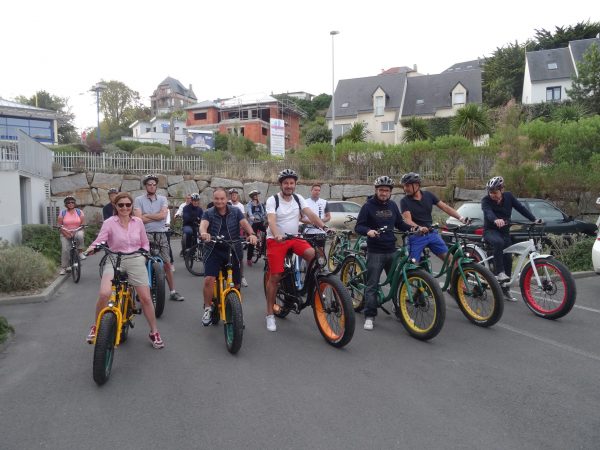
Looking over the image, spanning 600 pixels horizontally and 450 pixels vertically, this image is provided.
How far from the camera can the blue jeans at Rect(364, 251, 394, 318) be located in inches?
→ 259

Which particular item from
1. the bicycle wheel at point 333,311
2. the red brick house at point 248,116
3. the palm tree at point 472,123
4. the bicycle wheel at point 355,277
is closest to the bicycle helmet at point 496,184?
the bicycle wheel at point 355,277

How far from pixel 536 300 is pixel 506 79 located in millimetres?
56075

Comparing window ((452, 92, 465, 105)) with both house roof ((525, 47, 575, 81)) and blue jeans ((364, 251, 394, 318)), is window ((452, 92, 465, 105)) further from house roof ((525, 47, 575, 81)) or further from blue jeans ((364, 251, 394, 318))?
blue jeans ((364, 251, 394, 318))

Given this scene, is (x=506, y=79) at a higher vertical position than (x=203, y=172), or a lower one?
higher

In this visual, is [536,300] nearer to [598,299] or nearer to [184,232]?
[598,299]

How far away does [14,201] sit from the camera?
1297 cm

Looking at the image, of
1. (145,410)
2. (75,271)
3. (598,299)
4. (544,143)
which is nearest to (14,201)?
(75,271)

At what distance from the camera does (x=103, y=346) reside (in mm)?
4570

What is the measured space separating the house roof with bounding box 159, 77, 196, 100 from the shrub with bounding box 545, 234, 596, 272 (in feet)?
295

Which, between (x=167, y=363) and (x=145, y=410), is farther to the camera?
(x=167, y=363)

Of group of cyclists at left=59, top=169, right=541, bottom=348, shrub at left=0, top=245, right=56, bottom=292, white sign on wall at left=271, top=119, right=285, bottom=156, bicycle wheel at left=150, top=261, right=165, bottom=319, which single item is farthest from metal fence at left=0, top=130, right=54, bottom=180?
white sign on wall at left=271, top=119, right=285, bottom=156

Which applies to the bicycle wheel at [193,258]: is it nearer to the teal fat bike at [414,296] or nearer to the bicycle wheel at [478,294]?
the teal fat bike at [414,296]

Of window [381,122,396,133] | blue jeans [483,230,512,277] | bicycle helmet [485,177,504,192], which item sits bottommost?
blue jeans [483,230,512,277]

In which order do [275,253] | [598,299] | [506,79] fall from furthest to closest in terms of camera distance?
[506,79], [598,299], [275,253]
